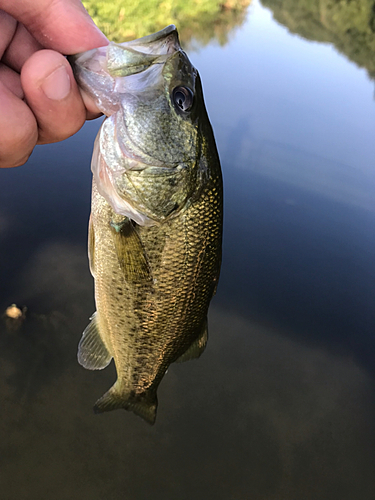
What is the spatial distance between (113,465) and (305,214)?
6.43 m

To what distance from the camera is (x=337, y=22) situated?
25.2 meters

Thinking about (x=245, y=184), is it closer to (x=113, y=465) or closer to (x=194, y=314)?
(x=113, y=465)

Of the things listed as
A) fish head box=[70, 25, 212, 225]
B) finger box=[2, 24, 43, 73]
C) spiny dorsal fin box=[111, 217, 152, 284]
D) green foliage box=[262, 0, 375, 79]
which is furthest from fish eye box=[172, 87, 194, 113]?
green foliage box=[262, 0, 375, 79]

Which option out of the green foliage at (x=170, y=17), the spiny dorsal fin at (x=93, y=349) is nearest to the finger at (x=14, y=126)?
the spiny dorsal fin at (x=93, y=349)

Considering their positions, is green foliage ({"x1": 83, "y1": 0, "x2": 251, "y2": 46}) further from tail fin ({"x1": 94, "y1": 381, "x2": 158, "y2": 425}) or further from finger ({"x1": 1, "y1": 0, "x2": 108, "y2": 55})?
tail fin ({"x1": 94, "y1": 381, "x2": 158, "y2": 425})

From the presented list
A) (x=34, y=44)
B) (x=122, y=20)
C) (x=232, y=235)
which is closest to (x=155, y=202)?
(x=34, y=44)

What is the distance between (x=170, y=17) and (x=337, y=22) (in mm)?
18327

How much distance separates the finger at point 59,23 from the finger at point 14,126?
0.25 metres

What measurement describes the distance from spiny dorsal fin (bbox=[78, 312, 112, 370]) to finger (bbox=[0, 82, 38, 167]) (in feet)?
2.70

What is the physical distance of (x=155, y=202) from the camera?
1252 millimetres

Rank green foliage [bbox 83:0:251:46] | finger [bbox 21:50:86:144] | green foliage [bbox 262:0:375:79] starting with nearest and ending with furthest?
A: finger [bbox 21:50:86:144]
green foliage [bbox 83:0:251:46]
green foliage [bbox 262:0:375:79]

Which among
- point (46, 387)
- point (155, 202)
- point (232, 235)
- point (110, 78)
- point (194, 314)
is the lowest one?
point (46, 387)

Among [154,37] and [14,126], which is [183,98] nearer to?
[154,37]

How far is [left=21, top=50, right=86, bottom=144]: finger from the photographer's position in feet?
3.44
